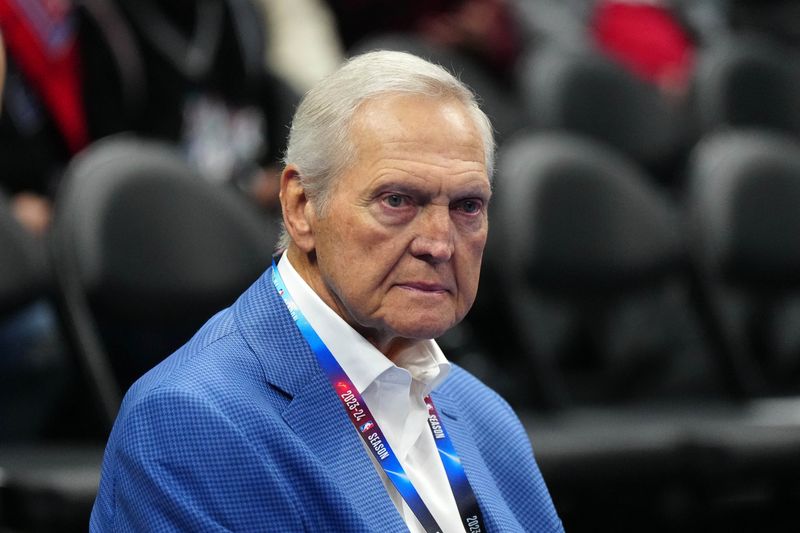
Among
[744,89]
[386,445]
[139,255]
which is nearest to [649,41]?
[744,89]

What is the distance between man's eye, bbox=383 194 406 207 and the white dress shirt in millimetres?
147

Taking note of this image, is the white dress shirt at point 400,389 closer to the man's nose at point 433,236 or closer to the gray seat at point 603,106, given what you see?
the man's nose at point 433,236

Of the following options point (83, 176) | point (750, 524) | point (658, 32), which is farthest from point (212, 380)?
point (658, 32)

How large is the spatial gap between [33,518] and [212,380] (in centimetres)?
87

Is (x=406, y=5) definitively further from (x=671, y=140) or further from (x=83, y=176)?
(x=83, y=176)

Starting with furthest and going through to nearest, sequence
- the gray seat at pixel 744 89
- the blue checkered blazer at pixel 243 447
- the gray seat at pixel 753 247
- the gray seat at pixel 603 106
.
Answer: the gray seat at pixel 744 89 < the gray seat at pixel 603 106 < the gray seat at pixel 753 247 < the blue checkered blazer at pixel 243 447

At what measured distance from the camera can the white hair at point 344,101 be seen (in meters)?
1.37

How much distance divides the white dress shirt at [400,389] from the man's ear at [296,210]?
0.05 m

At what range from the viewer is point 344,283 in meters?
1.40

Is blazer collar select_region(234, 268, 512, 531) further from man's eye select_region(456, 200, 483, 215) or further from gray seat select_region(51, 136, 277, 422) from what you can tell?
gray seat select_region(51, 136, 277, 422)

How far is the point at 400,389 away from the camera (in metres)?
1.44


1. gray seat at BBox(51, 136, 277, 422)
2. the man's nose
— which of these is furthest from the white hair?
gray seat at BBox(51, 136, 277, 422)

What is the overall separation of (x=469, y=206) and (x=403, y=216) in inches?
3.6

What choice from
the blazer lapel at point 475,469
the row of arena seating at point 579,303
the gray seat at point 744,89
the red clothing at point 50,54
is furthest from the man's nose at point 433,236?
the gray seat at point 744,89
